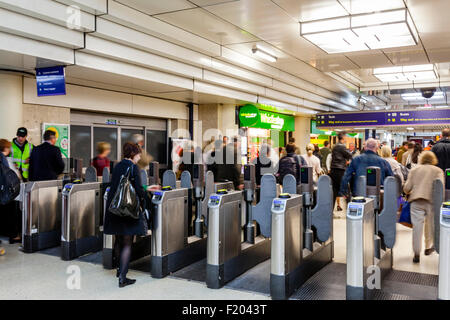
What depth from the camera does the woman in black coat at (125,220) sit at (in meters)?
3.71

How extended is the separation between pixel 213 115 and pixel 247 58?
2.15 metres

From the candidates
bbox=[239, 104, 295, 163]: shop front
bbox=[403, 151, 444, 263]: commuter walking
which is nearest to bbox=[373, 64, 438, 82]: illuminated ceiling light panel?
bbox=[239, 104, 295, 163]: shop front

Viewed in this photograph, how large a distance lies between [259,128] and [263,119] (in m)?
0.50

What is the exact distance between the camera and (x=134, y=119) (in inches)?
334

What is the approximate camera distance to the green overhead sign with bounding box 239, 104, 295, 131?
9828 mm

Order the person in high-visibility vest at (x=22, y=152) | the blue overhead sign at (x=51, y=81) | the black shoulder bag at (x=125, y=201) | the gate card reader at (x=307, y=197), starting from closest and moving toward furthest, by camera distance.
A: the black shoulder bag at (x=125, y=201), the gate card reader at (x=307, y=197), the blue overhead sign at (x=51, y=81), the person in high-visibility vest at (x=22, y=152)

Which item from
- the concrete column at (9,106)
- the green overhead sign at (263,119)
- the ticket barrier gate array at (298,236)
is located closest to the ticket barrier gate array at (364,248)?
the ticket barrier gate array at (298,236)

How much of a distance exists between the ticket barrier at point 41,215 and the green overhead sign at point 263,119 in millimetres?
5412

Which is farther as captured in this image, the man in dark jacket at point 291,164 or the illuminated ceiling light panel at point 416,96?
the illuminated ceiling light panel at point 416,96

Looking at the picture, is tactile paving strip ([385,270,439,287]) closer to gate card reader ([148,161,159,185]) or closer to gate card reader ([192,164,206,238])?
gate card reader ([192,164,206,238])

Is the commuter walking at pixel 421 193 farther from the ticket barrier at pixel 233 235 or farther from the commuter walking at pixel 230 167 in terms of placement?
the commuter walking at pixel 230 167

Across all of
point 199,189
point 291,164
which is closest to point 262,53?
point 291,164

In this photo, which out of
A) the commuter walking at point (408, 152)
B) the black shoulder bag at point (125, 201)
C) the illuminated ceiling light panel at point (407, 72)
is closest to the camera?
the black shoulder bag at point (125, 201)

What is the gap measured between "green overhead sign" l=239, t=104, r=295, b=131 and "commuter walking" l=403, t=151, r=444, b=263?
5486 mm
